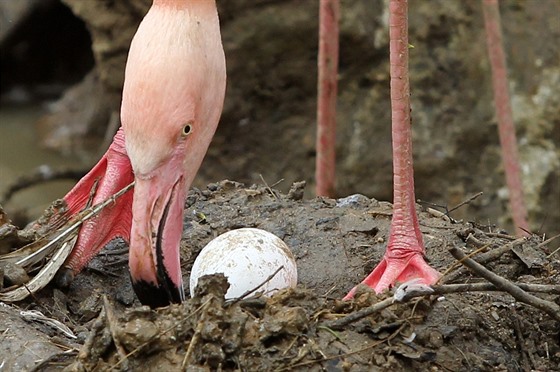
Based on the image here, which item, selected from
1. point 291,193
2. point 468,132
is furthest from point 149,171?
point 468,132

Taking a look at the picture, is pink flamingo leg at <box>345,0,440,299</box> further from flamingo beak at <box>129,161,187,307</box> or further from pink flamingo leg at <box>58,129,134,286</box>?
pink flamingo leg at <box>58,129,134,286</box>

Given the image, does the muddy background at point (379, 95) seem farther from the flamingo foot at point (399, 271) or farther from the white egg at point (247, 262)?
the white egg at point (247, 262)

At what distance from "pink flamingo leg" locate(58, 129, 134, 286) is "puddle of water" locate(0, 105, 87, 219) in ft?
11.9

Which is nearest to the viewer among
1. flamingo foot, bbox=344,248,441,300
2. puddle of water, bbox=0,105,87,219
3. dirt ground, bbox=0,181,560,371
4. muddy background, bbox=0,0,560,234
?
dirt ground, bbox=0,181,560,371

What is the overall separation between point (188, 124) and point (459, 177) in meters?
3.66

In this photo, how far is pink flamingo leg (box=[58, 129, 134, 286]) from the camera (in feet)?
11.0

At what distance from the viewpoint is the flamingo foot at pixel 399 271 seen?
10.2 feet

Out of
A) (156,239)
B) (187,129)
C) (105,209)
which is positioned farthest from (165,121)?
(105,209)

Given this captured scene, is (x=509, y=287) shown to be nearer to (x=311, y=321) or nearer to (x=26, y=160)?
(x=311, y=321)

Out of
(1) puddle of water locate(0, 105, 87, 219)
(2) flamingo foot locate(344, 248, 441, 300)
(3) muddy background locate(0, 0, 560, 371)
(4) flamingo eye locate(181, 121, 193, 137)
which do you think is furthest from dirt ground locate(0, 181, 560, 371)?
(1) puddle of water locate(0, 105, 87, 219)

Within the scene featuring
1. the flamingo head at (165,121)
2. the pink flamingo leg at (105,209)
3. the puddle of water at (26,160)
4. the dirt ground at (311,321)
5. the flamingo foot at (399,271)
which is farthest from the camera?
the puddle of water at (26,160)

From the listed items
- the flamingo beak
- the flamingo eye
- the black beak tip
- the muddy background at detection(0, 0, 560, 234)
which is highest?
the flamingo eye

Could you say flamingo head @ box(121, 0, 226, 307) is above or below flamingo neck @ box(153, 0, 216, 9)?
below

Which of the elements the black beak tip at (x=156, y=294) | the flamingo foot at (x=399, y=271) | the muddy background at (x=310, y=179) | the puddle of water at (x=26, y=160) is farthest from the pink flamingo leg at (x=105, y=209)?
the puddle of water at (x=26, y=160)
